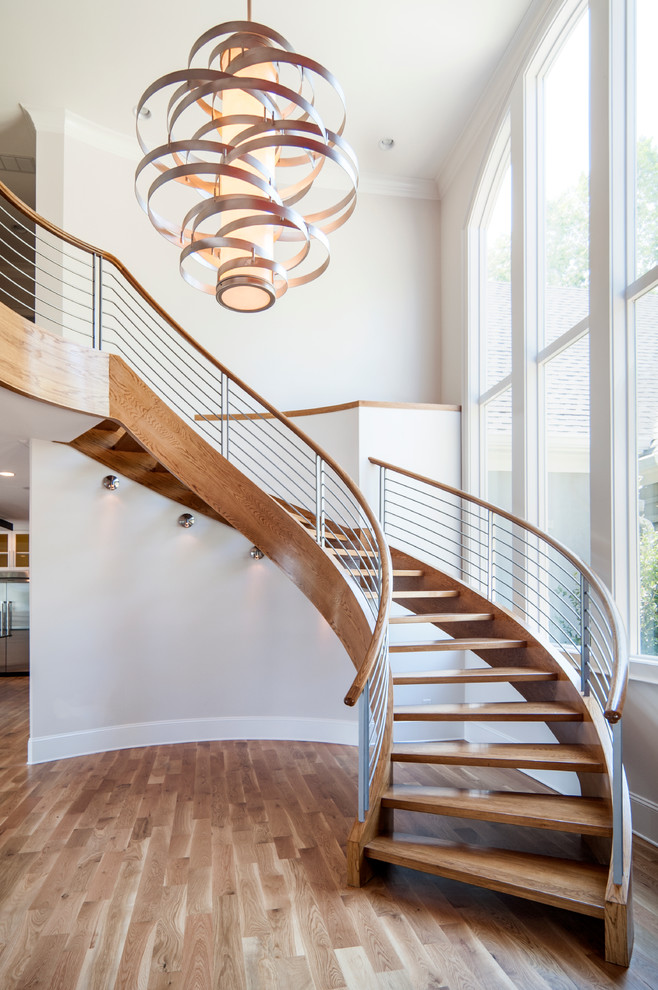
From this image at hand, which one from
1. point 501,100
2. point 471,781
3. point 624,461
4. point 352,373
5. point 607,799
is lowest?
point 471,781

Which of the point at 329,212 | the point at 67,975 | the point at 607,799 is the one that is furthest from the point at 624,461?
the point at 67,975

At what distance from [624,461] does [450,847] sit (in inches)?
94.8

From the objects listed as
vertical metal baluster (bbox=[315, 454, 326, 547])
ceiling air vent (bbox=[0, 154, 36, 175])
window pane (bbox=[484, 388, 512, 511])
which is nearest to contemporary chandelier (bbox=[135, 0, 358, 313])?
vertical metal baluster (bbox=[315, 454, 326, 547])

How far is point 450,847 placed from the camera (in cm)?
342

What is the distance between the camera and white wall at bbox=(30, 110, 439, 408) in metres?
6.86

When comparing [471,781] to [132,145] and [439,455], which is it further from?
[132,145]

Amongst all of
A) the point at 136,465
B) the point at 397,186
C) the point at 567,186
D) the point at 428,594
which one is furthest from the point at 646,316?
the point at 397,186

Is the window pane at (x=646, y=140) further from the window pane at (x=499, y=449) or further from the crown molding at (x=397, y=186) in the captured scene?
the crown molding at (x=397, y=186)

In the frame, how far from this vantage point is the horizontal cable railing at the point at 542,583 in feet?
10.5

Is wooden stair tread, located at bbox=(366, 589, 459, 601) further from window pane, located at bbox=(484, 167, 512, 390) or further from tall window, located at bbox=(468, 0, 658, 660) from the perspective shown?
window pane, located at bbox=(484, 167, 512, 390)

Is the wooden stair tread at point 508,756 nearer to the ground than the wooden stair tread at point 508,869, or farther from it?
farther from it

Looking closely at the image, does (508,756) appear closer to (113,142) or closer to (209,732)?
(209,732)

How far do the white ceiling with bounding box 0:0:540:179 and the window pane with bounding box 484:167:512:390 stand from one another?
1.02 metres

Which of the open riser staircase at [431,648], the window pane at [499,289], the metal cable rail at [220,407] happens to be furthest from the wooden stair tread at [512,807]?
the window pane at [499,289]
